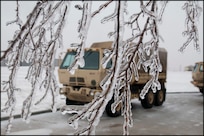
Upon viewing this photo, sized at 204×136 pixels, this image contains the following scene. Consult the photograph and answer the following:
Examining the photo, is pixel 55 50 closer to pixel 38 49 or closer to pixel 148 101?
pixel 38 49

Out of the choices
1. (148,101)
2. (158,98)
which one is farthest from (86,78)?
(158,98)

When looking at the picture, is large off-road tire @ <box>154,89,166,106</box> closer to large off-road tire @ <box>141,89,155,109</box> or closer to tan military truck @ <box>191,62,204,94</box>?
large off-road tire @ <box>141,89,155,109</box>

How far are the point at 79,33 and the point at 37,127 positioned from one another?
6639 millimetres

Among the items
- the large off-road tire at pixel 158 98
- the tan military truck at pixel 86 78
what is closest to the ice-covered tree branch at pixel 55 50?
the tan military truck at pixel 86 78

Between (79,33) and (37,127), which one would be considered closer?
(79,33)

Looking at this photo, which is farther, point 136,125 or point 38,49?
point 136,125

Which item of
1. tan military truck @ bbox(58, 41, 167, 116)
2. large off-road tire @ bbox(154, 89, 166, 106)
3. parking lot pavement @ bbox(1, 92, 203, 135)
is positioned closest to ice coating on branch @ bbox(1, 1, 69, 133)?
parking lot pavement @ bbox(1, 92, 203, 135)

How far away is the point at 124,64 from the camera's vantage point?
1216 mm

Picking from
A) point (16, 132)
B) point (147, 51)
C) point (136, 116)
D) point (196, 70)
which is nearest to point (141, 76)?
point (136, 116)

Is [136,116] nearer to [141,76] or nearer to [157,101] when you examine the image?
[141,76]

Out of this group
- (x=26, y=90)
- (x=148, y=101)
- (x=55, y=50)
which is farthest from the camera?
(x=26, y=90)

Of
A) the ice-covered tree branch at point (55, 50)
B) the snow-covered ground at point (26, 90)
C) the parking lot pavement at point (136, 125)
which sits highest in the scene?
the ice-covered tree branch at point (55, 50)

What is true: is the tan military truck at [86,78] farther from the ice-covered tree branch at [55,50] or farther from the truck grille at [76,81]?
the ice-covered tree branch at [55,50]

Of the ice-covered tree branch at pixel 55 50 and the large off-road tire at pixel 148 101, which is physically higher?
the ice-covered tree branch at pixel 55 50
